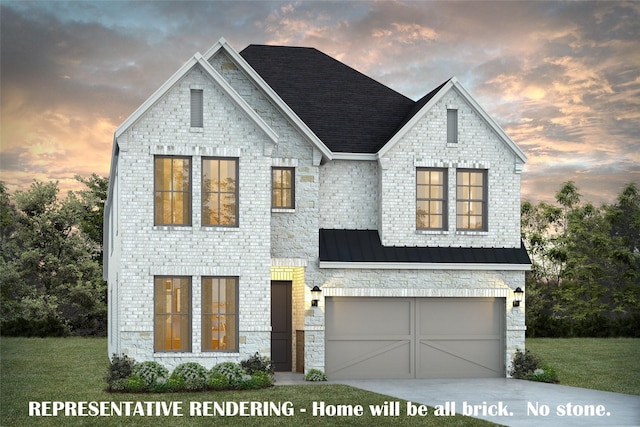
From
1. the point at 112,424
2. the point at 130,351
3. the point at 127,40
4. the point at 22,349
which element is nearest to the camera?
the point at 112,424

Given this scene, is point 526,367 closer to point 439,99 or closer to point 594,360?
point 439,99

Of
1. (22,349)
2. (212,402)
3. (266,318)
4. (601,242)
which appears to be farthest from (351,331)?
(601,242)

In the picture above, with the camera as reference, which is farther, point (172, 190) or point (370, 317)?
point (370, 317)

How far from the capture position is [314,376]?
70.9ft

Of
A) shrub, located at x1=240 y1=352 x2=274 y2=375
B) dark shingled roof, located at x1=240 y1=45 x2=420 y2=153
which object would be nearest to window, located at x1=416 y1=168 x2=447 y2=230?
dark shingled roof, located at x1=240 y1=45 x2=420 y2=153

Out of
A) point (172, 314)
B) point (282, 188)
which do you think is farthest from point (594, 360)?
point (172, 314)

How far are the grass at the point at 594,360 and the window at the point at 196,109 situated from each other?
11660 mm

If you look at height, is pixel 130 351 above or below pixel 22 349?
above

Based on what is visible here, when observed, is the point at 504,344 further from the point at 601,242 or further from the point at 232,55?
the point at 601,242

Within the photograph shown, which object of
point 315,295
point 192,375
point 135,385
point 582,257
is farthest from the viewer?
point 582,257

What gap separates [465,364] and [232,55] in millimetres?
10437

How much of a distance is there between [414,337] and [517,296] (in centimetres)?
305

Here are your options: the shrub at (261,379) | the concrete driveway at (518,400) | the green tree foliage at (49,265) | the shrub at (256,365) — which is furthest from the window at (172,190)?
the green tree foliage at (49,265)

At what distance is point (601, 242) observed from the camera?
→ 44.6m
